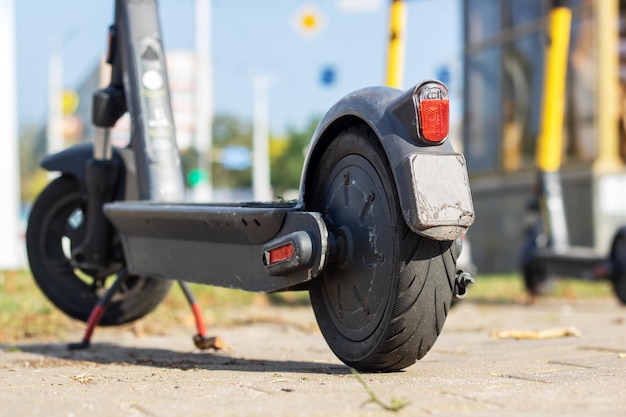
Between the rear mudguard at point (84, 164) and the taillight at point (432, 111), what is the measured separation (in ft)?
6.64

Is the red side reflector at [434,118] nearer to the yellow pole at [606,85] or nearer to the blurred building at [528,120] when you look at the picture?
the blurred building at [528,120]

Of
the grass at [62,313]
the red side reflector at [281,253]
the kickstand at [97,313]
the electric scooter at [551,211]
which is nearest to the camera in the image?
the red side reflector at [281,253]

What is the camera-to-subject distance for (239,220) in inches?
140

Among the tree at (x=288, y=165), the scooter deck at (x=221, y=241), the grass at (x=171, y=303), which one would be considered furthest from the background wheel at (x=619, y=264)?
the tree at (x=288, y=165)

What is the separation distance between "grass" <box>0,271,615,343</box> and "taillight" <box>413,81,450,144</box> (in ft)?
9.29

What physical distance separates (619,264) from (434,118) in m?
4.62

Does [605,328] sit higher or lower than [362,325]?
lower

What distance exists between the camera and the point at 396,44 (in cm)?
575

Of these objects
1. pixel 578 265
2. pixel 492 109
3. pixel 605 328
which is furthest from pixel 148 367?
pixel 492 109

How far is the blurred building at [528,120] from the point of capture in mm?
12328

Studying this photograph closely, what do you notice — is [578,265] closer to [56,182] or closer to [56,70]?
[56,182]

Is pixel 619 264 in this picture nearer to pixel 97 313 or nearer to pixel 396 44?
pixel 396 44

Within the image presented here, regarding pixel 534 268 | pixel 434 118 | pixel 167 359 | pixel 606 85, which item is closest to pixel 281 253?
pixel 434 118

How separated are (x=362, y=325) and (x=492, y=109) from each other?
12.4 m
